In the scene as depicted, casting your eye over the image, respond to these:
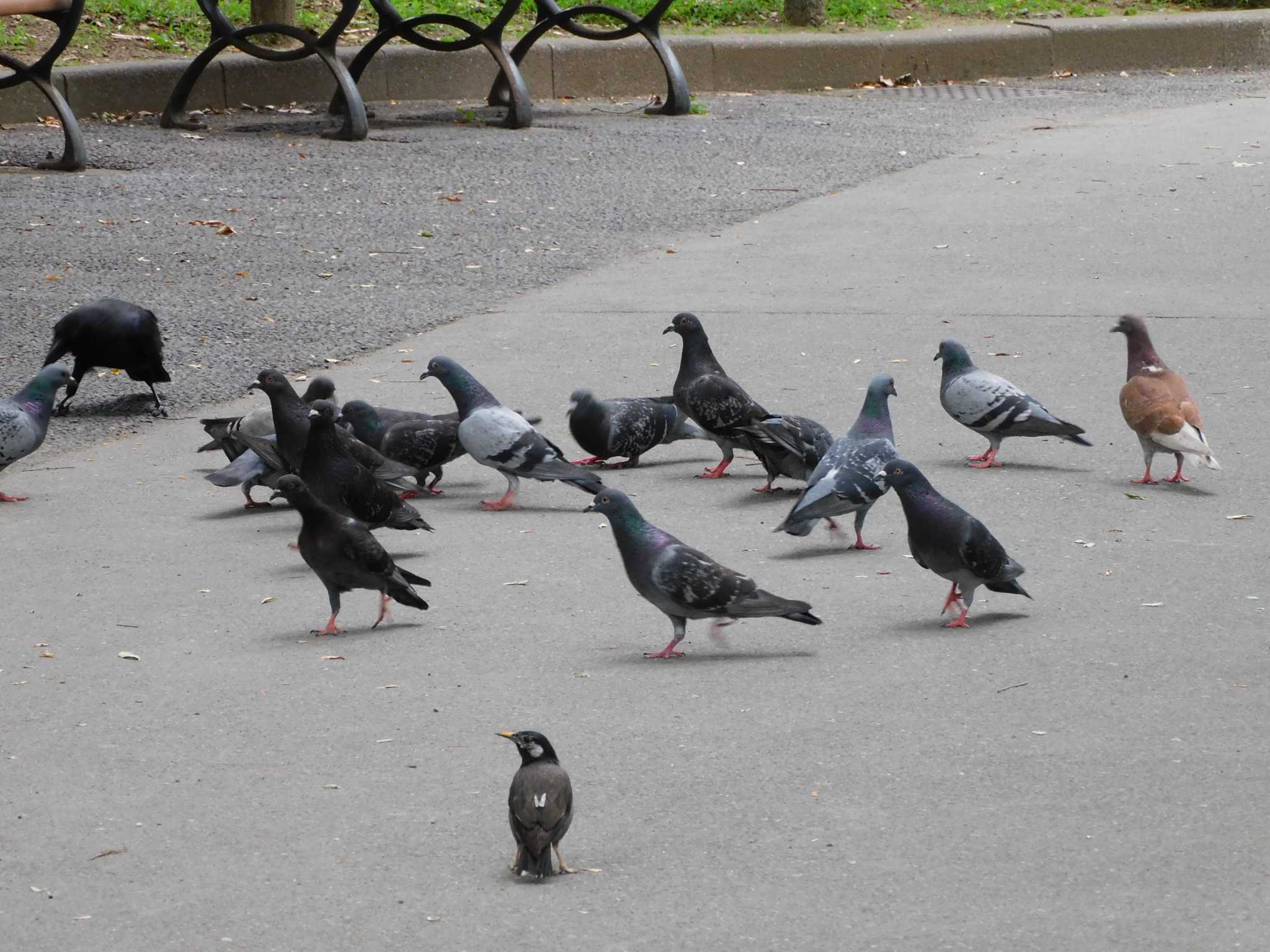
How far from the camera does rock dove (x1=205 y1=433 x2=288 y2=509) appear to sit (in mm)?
6895

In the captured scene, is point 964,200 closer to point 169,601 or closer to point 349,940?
point 169,601

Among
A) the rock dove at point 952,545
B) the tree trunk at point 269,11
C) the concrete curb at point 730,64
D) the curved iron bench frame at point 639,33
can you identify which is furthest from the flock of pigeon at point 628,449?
the tree trunk at point 269,11

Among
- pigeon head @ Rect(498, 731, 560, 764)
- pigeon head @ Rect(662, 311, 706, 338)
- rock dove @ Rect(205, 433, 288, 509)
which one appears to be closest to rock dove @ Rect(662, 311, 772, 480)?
pigeon head @ Rect(662, 311, 706, 338)

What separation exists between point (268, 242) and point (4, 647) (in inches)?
245

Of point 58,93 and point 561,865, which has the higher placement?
point 58,93

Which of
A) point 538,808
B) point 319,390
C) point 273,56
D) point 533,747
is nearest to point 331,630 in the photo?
point 319,390

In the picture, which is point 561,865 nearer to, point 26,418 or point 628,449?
point 628,449

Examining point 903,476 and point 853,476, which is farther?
point 853,476

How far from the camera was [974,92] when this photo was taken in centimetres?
1859

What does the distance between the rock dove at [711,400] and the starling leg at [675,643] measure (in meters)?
1.80

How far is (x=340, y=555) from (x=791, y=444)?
2045 mm

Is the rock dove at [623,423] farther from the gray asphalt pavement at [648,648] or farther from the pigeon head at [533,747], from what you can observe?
the pigeon head at [533,747]

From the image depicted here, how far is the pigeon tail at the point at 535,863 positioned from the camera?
152 inches

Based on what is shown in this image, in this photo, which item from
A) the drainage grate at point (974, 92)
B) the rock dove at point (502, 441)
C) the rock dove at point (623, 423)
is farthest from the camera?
the drainage grate at point (974, 92)
